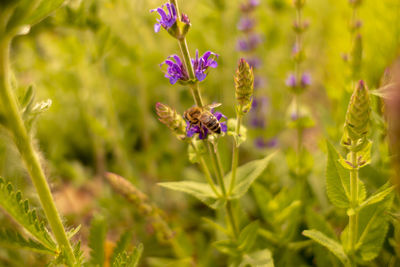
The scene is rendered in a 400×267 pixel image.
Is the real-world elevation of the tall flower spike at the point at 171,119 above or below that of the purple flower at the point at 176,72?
below

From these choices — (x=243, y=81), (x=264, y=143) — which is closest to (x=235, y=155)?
(x=243, y=81)

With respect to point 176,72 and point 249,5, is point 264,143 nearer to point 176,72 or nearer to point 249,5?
point 249,5

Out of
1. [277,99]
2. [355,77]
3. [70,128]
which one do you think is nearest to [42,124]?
[70,128]

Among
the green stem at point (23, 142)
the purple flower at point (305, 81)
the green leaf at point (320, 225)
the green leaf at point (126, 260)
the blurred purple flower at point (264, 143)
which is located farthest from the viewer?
the blurred purple flower at point (264, 143)

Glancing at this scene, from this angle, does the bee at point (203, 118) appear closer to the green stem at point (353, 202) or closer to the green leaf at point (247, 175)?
the green leaf at point (247, 175)

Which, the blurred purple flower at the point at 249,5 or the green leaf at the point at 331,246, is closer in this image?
the green leaf at the point at 331,246

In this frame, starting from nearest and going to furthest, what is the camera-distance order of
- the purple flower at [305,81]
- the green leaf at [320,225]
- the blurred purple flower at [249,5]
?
1. the green leaf at [320,225]
2. the purple flower at [305,81]
3. the blurred purple flower at [249,5]

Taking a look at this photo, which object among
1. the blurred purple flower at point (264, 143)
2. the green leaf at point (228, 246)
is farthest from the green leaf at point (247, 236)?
the blurred purple flower at point (264, 143)
